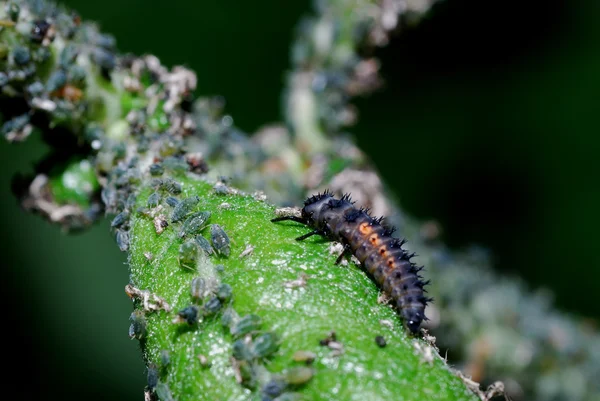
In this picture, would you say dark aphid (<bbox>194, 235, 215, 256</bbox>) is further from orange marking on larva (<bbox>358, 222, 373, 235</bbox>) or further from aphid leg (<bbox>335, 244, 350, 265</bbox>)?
orange marking on larva (<bbox>358, 222, 373, 235</bbox>)

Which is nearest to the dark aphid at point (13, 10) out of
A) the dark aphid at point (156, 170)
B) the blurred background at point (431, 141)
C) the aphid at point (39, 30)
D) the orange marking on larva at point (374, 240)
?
the aphid at point (39, 30)

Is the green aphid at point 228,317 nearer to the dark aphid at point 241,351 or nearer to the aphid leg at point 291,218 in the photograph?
the dark aphid at point 241,351

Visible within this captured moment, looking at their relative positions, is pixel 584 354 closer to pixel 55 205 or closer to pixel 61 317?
pixel 55 205

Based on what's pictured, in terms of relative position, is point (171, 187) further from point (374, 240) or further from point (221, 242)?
point (374, 240)

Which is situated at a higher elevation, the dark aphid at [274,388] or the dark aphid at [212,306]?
the dark aphid at [212,306]

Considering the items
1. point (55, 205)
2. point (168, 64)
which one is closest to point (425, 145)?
point (168, 64)

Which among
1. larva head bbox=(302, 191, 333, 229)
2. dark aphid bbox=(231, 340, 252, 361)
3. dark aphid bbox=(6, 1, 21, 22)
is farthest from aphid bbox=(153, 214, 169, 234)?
dark aphid bbox=(6, 1, 21, 22)

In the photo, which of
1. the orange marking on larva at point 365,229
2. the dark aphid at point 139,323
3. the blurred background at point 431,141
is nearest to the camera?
the dark aphid at point 139,323
